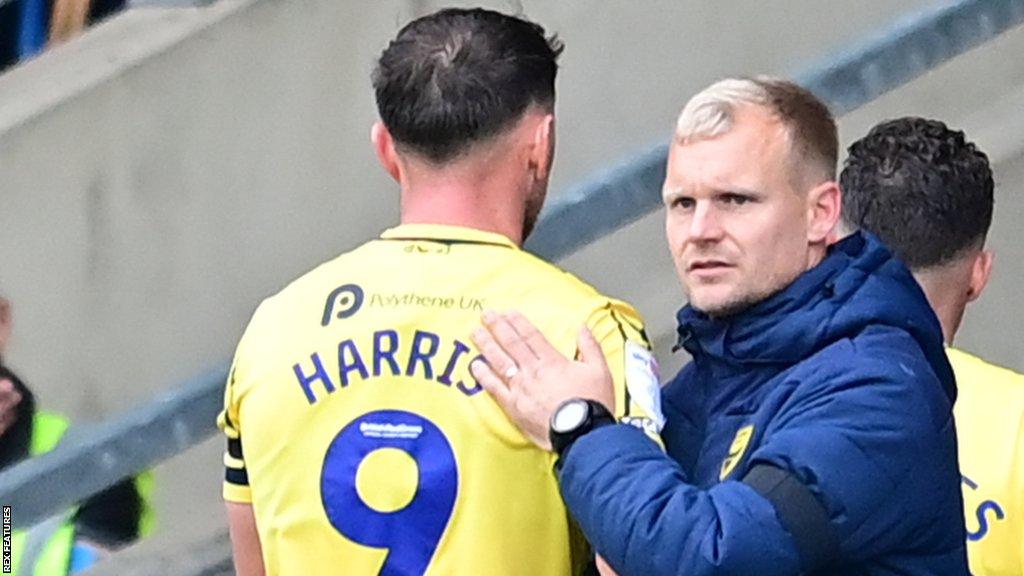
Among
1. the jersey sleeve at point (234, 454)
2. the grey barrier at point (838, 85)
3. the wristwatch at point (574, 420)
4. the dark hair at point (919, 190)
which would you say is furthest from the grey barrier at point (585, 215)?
the wristwatch at point (574, 420)

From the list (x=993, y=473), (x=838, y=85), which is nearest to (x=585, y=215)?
(x=838, y=85)

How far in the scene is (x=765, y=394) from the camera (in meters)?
2.04

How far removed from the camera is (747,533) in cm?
187

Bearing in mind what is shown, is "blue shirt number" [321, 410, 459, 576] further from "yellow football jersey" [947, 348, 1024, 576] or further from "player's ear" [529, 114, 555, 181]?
"yellow football jersey" [947, 348, 1024, 576]

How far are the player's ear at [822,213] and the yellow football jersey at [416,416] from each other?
0.22m

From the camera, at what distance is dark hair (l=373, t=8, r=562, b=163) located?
219 centimetres

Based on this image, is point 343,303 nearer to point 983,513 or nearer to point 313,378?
point 313,378

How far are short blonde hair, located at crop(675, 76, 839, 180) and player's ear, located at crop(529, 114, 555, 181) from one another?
0.49 ft

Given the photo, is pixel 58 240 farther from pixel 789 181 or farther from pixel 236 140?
pixel 789 181

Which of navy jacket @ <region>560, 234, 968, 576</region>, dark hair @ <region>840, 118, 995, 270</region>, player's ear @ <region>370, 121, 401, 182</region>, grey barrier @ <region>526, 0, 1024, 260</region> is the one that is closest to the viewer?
navy jacket @ <region>560, 234, 968, 576</region>

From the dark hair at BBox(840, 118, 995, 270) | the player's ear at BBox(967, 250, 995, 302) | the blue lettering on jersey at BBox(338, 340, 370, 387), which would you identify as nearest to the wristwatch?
the blue lettering on jersey at BBox(338, 340, 370, 387)

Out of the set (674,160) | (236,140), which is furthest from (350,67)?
(674,160)

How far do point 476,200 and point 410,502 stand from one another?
1.12 ft

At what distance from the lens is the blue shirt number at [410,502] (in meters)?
2.13
